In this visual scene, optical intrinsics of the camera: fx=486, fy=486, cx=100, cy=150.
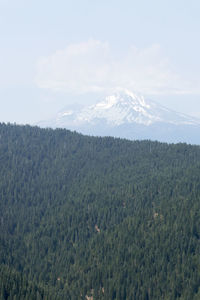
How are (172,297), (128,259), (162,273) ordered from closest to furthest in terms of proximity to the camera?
(172,297)
(162,273)
(128,259)

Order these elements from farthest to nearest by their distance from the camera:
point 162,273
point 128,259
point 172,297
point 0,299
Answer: point 128,259 → point 162,273 → point 172,297 → point 0,299

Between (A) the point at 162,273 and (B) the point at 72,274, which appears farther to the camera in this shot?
(B) the point at 72,274

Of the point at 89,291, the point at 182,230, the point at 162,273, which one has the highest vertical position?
the point at 182,230

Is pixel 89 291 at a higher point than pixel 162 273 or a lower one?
lower

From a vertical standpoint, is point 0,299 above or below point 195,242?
below

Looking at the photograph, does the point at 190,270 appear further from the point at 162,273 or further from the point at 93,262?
the point at 93,262

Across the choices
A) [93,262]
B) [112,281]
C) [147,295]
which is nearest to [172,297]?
[147,295]

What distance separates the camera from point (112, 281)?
17488 cm

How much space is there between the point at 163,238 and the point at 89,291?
3487 centimetres

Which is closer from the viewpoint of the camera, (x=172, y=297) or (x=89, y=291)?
(x=172, y=297)

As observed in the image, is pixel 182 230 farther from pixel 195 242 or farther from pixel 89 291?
pixel 89 291

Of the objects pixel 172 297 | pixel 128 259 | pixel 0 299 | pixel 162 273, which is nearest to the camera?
pixel 0 299

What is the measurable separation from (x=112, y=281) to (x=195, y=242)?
3505cm

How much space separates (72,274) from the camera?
625 ft
